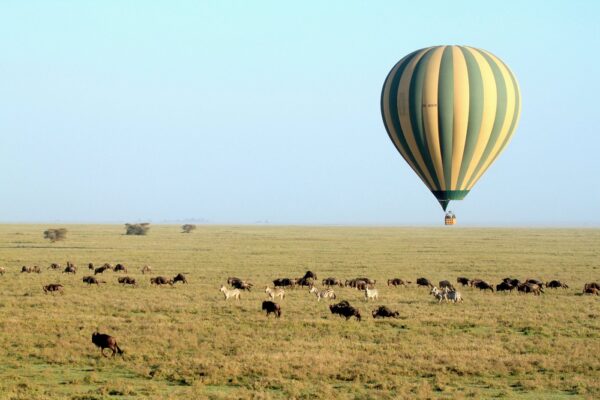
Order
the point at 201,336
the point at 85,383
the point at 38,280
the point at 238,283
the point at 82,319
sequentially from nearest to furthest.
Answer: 1. the point at 85,383
2. the point at 201,336
3. the point at 82,319
4. the point at 238,283
5. the point at 38,280

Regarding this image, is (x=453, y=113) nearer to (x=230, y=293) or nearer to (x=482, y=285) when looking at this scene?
(x=482, y=285)

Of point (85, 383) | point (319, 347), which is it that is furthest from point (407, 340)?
point (85, 383)

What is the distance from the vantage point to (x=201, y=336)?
82.4 feet

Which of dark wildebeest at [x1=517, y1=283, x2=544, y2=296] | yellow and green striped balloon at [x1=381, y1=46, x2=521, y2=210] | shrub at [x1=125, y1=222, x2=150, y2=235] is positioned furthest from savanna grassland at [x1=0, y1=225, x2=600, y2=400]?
shrub at [x1=125, y1=222, x2=150, y2=235]

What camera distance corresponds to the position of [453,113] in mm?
39688

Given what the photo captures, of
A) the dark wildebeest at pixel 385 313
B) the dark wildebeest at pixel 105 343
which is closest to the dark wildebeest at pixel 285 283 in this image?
the dark wildebeest at pixel 385 313

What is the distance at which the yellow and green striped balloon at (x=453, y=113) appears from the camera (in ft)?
130

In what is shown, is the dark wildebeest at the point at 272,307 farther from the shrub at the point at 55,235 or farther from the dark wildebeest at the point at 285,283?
the shrub at the point at 55,235

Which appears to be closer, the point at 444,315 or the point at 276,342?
the point at 276,342

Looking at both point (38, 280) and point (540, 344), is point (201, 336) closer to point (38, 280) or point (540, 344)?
point (540, 344)

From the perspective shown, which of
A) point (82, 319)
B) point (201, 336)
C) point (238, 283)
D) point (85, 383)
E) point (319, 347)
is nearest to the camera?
point (85, 383)

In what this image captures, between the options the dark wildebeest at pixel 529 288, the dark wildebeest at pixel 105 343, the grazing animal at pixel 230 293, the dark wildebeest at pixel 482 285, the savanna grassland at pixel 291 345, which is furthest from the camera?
the dark wildebeest at pixel 482 285

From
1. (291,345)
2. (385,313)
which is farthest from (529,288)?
(291,345)

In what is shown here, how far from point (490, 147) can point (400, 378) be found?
22845mm
